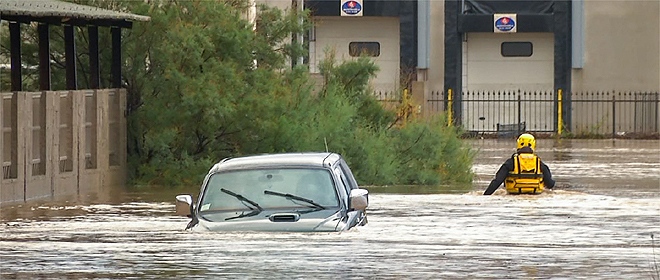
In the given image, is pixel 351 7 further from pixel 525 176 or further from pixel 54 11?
pixel 525 176

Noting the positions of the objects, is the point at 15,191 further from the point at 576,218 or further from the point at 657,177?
the point at 657,177

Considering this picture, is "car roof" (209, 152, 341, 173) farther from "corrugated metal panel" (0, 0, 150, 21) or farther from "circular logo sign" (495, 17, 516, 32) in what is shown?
"circular logo sign" (495, 17, 516, 32)

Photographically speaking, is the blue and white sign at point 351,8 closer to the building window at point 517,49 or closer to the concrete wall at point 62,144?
the building window at point 517,49

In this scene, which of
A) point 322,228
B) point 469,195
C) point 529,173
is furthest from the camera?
point 469,195

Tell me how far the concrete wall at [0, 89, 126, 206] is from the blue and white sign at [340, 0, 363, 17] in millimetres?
20642

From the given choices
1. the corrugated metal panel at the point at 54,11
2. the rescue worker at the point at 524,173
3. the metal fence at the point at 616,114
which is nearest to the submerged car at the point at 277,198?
the rescue worker at the point at 524,173

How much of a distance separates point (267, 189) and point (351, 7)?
33.6 m

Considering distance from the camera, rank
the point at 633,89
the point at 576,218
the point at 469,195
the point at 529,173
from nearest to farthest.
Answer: the point at 576,218
the point at 529,173
the point at 469,195
the point at 633,89

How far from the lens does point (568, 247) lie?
15.1 metres

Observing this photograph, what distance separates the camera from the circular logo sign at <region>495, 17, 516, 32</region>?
48375 mm

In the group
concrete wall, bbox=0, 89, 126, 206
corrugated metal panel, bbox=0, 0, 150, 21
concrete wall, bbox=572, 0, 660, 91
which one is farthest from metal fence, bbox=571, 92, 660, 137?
corrugated metal panel, bbox=0, 0, 150, 21

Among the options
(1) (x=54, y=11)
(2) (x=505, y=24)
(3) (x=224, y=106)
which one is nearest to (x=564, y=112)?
(2) (x=505, y=24)

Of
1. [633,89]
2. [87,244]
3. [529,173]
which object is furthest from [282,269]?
[633,89]

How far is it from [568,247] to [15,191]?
1115 centimetres
